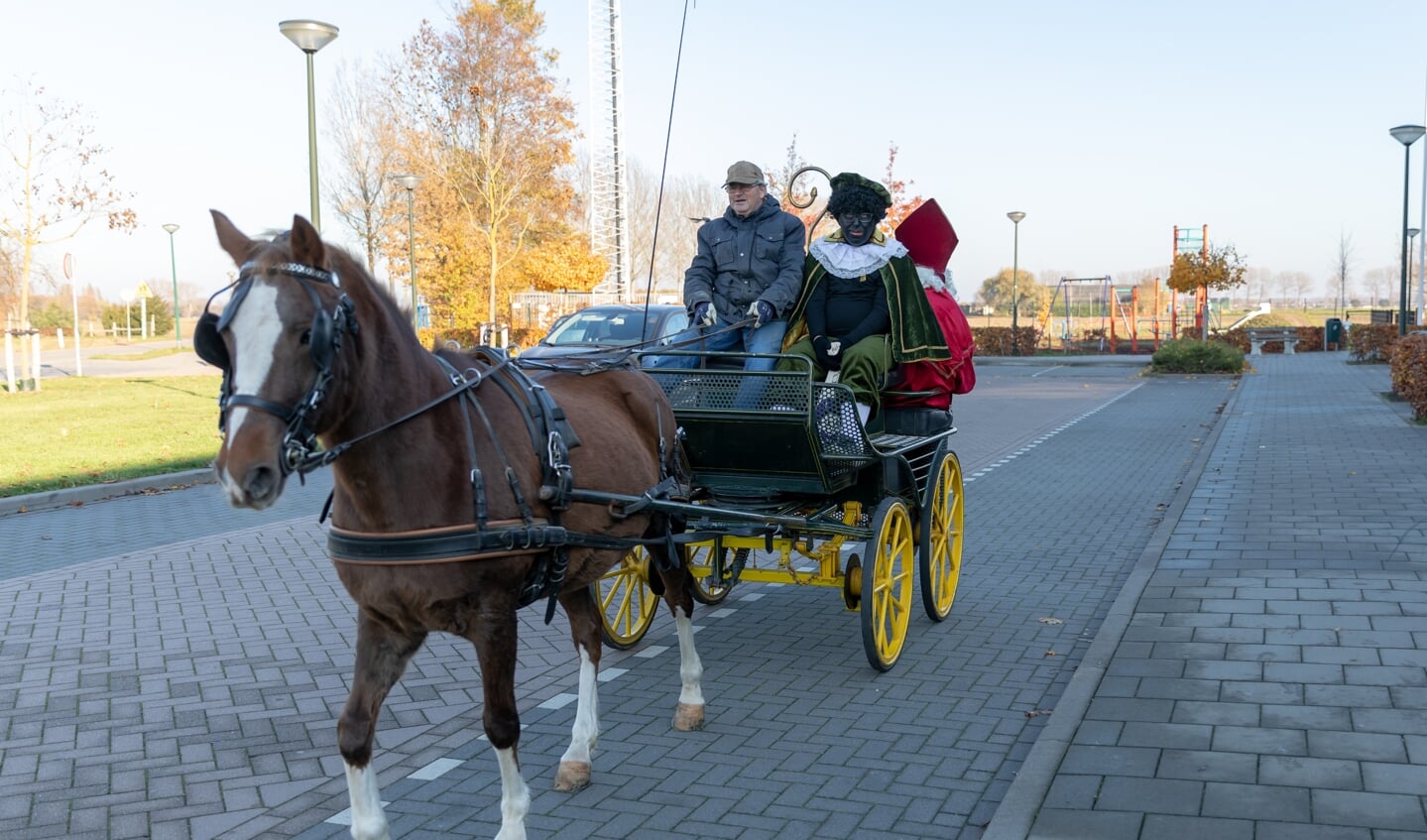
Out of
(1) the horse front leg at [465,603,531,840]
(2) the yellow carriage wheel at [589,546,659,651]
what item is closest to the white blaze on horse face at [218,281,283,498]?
(1) the horse front leg at [465,603,531,840]

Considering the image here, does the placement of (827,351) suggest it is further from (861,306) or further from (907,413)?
(907,413)

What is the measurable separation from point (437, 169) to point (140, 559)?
97.2 ft

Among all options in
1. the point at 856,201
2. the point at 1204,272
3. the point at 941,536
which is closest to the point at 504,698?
the point at 856,201

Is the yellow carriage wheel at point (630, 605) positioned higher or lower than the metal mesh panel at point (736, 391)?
lower

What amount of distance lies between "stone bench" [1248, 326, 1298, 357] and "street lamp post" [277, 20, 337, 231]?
38.2 metres

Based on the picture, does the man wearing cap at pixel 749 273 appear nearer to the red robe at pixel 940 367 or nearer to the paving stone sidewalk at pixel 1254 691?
the red robe at pixel 940 367

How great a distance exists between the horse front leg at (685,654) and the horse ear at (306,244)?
2.37 m

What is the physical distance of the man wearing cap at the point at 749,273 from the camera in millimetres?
6531

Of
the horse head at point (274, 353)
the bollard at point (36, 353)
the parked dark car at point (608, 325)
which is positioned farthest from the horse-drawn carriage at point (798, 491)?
the bollard at point (36, 353)

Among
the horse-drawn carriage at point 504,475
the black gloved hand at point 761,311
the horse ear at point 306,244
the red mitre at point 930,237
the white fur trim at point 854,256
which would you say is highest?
the red mitre at point 930,237

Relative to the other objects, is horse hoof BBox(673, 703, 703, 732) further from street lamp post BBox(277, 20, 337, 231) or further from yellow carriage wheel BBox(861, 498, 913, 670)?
street lamp post BBox(277, 20, 337, 231)

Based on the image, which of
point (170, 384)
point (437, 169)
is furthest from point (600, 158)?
point (170, 384)

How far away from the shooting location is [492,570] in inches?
155

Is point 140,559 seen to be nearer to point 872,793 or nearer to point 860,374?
point 860,374
